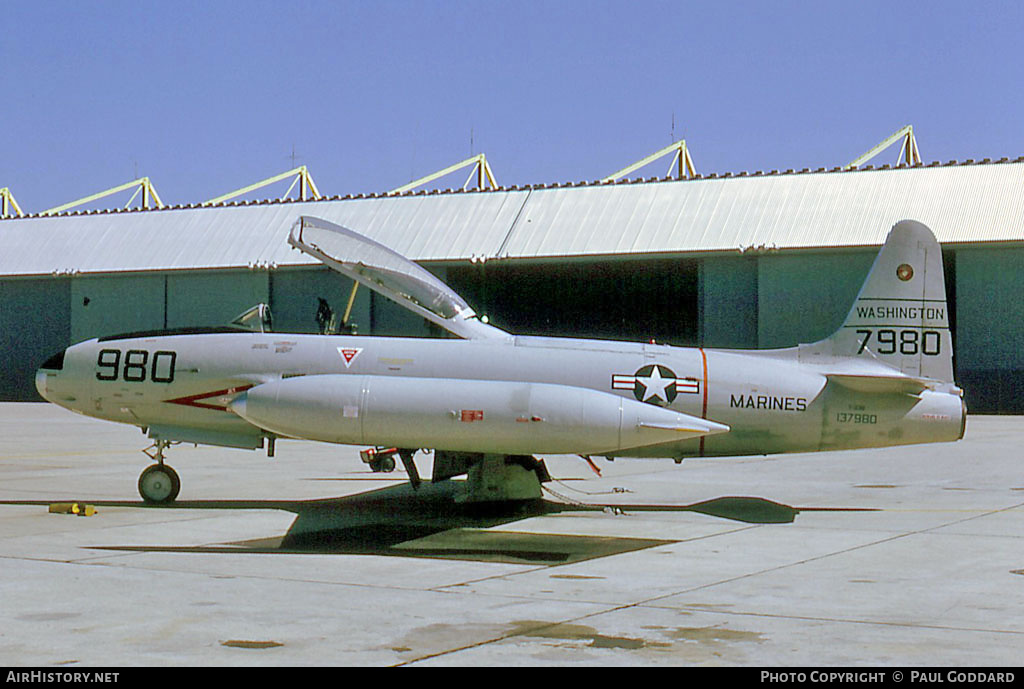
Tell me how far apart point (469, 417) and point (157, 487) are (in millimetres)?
4592

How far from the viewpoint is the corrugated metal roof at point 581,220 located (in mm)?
39406

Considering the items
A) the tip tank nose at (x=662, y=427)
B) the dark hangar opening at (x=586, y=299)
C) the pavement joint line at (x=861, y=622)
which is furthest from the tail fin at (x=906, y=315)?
the dark hangar opening at (x=586, y=299)

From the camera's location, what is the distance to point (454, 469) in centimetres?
1365

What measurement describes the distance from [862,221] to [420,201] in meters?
17.8

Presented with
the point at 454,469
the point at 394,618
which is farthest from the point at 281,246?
the point at 394,618

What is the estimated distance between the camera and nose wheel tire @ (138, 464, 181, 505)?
14.1 metres

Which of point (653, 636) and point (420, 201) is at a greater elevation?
point (420, 201)

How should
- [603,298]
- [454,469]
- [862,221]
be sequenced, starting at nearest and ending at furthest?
[454,469] < [862,221] < [603,298]

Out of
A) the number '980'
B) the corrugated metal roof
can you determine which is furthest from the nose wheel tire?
the corrugated metal roof

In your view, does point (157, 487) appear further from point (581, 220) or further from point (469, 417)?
point (581, 220)

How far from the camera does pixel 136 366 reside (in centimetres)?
1384

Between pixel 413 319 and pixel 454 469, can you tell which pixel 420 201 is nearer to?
pixel 413 319

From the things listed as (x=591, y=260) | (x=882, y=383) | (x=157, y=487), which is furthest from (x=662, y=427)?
(x=591, y=260)

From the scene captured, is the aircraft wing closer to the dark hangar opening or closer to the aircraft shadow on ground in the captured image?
the aircraft shadow on ground
